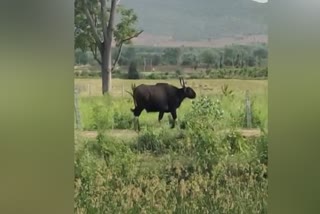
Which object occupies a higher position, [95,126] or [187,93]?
[187,93]

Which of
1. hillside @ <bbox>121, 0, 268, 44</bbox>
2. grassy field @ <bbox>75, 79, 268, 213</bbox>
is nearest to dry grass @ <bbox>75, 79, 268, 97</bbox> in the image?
grassy field @ <bbox>75, 79, 268, 213</bbox>

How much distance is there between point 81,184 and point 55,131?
294 millimetres

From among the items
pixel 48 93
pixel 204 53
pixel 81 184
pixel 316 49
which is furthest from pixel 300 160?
pixel 48 93

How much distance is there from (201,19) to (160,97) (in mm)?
446

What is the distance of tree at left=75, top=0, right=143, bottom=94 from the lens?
7.16ft

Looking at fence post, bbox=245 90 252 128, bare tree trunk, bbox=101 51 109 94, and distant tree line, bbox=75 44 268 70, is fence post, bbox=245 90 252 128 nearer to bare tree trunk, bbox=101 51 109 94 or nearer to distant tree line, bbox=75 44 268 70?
distant tree line, bbox=75 44 268 70

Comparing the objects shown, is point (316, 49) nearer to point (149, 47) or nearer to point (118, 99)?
point (149, 47)

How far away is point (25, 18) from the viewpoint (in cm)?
208

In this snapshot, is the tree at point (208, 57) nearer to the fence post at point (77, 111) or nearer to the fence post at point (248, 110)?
the fence post at point (248, 110)

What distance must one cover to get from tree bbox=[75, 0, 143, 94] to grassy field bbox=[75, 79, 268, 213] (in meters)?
0.11

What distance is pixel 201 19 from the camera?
221 cm

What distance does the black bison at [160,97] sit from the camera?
7.29ft

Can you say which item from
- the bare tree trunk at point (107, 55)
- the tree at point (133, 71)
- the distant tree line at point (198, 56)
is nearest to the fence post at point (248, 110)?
the distant tree line at point (198, 56)

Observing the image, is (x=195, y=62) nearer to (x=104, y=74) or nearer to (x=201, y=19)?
(x=201, y=19)
